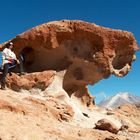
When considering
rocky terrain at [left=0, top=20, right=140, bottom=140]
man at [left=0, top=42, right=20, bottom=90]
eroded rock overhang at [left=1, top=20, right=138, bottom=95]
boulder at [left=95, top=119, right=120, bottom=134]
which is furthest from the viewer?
eroded rock overhang at [left=1, top=20, right=138, bottom=95]

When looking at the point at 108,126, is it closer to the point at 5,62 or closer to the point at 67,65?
the point at 5,62

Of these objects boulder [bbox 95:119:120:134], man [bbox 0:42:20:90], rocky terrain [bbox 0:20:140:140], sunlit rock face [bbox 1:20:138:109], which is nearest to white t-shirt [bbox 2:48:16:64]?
man [bbox 0:42:20:90]

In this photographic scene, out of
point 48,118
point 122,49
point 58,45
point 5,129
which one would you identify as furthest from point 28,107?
point 122,49

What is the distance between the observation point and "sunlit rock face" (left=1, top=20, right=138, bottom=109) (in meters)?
14.1

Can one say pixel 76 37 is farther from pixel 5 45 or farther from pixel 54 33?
pixel 5 45

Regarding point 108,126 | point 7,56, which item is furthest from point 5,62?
point 108,126

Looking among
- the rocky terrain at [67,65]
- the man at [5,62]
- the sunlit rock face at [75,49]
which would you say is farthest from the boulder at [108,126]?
the sunlit rock face at [75,49]

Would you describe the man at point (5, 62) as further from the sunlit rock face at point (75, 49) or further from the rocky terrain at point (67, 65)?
the sunlit rock face at point (75, 49)

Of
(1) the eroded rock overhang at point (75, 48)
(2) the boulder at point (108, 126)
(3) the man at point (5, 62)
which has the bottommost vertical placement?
(2) the boulder at point (108, 126)

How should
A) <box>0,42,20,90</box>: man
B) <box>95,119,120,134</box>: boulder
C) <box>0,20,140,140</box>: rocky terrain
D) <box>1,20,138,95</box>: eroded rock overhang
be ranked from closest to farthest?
<box>95,119,120,134</box>: boulder
<box>0,20,140,140</box>: rocky terrain
<box>0,42,20,90</box>: man
<box>1,20,138,95</box>: eroded rock overhang

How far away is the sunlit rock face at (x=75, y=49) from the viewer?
1412 centimetres

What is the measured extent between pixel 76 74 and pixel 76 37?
178 centimetres

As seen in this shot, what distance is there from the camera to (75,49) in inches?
574

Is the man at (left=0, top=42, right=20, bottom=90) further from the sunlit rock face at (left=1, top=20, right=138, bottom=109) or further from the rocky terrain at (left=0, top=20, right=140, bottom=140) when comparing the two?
the sunlit rock face at (left=1, top=20, right=138, bottom=109)
